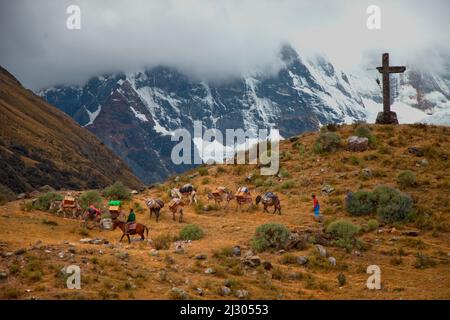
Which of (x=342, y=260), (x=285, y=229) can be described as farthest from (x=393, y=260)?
(x=285, y=229)

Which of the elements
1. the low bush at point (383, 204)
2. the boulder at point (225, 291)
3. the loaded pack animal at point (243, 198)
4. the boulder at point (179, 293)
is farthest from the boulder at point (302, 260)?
the loaded pack animal at point (243, 198)

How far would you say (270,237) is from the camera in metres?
26.4

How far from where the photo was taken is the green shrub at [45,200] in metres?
34.1

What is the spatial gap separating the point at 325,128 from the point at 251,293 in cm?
2747

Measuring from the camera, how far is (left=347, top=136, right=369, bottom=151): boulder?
41094 mm

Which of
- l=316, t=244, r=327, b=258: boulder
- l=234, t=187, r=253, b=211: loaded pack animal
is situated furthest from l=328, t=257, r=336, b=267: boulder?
l=234, t=187, r=253, b=211: loaded pack animal

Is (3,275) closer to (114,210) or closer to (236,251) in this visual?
(236,251)

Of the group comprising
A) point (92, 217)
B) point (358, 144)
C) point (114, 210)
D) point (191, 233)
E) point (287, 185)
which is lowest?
point (191, 233)

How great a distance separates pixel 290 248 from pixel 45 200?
1555 cm

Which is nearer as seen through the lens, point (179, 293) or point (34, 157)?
point (179, 293)

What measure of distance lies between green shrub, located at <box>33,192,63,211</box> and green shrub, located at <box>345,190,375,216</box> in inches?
637

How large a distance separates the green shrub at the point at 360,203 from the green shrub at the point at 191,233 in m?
8.28

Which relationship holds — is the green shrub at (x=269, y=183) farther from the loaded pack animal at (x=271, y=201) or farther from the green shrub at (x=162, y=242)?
the green shrub at (x=162, y=242)

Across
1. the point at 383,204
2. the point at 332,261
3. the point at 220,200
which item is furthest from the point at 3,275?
the point at 383,204
